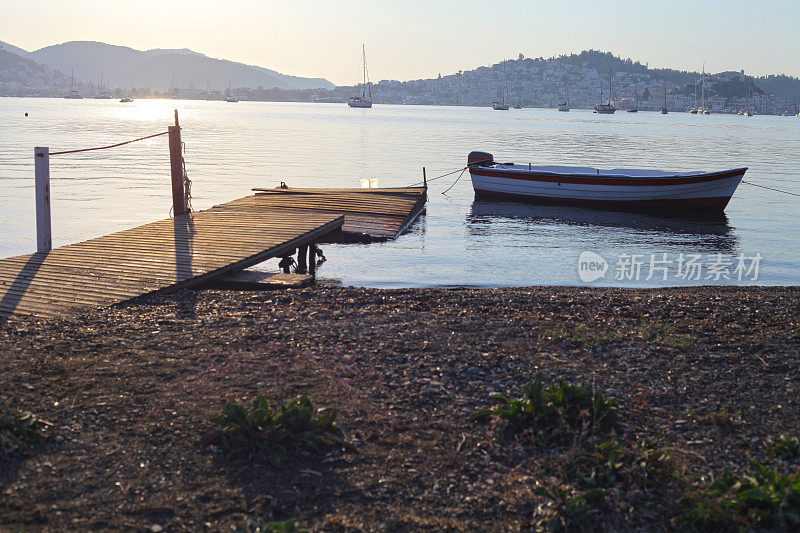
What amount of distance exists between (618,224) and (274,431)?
22.6 metres

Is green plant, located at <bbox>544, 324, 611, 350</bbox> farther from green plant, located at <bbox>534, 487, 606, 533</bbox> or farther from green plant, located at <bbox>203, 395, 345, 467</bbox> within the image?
green plant, located at <bbox>203, 395, 345, 467</bbox>

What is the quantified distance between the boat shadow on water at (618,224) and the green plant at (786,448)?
16627mm

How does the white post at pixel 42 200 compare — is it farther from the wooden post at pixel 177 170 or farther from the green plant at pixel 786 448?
the green plant at pixel 786 448

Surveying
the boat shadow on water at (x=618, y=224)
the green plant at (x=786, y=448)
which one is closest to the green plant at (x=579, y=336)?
the green plant at (x=786, y=448)

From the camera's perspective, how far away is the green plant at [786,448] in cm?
537

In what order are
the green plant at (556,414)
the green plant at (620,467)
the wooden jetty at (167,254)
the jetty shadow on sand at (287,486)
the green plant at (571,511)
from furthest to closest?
1. the wooden jetty at (167,254)
2. the green plant at (556,414)
3. the green plant at (620,467)
4. the jetty shadow on sand at (287,486)
5. the green plant at (571,511)

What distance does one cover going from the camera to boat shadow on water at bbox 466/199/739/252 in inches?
891

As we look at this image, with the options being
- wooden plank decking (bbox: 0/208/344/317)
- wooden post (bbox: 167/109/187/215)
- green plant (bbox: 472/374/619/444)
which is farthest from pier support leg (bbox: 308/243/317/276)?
green plant (bbox: 472/374/619/444)

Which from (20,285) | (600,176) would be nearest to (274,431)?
(20,285)

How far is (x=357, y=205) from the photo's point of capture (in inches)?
823

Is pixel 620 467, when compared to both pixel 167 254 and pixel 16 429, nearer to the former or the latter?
pixel 16 429

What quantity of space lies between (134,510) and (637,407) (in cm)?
416

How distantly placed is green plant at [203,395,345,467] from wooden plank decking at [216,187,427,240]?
39.1 ft

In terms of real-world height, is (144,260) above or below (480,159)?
below
